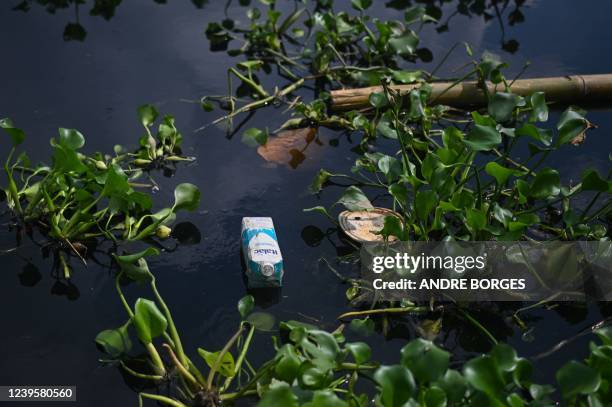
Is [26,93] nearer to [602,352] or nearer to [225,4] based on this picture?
[225,4]

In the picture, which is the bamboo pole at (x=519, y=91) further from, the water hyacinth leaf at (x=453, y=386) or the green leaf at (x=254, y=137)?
the water hyacinth leaf at (x=453, y=386)

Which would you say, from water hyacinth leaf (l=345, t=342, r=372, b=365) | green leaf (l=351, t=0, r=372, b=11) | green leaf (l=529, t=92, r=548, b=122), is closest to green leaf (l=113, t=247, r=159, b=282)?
water hyacinth leaf (l=345, t=342, r=372, b=365)

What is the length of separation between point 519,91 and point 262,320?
922 millimetres

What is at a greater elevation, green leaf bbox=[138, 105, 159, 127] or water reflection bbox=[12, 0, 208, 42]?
water reflection bbox=[12, 0, 208, 42]

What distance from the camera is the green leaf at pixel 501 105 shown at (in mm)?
1551

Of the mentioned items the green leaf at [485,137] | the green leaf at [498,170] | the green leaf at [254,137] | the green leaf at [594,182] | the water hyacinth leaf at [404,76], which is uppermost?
the water hyacinth leaf at [404,76]

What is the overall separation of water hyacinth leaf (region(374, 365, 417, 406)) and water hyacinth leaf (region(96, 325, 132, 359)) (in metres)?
0.43

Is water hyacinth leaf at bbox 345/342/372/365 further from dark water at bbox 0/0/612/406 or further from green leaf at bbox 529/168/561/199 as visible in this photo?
green leaf at bbox 529/168/561/199

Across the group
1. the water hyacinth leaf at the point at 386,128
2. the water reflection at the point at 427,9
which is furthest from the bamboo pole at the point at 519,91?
the water reflection at the point at 427,9

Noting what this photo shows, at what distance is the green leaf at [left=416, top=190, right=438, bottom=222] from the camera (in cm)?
136

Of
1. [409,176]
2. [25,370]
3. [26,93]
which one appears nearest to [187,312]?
[25,370]

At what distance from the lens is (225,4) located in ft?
7.69

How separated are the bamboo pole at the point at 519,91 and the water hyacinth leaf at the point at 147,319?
0.84 metres

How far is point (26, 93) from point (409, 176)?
0.96 m
